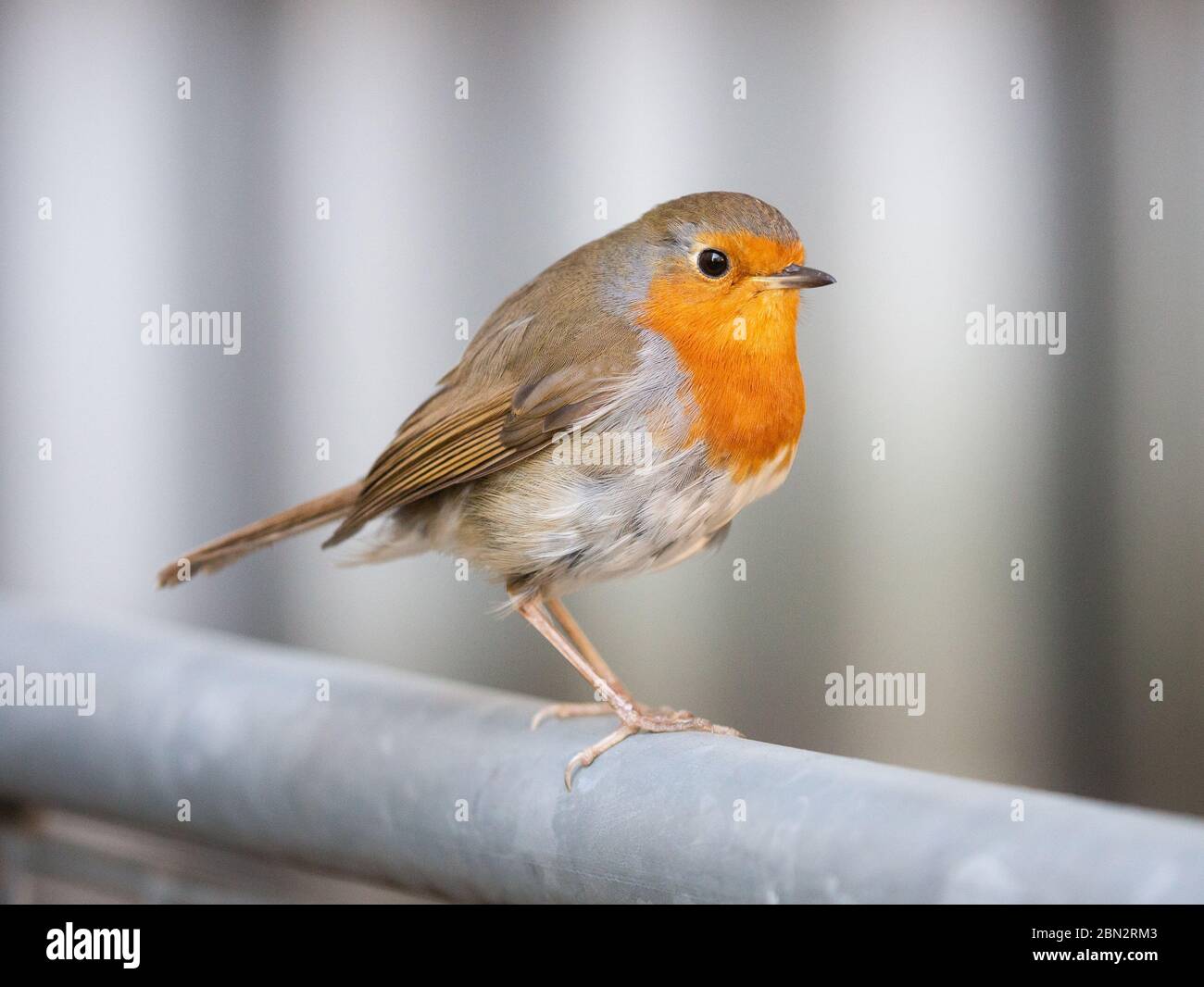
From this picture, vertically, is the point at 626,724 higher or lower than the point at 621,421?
lower

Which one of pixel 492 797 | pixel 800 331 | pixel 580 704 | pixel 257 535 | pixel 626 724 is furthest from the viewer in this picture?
pixel 800 331

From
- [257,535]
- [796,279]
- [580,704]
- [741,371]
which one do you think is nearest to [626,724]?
[580,704]

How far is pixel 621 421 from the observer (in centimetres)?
192

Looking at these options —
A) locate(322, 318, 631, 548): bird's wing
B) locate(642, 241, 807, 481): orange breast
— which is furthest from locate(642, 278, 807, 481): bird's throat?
locate(322, 318, 631, 548): bird's wing

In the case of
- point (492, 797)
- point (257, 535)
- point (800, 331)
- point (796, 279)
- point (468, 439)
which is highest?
point (800, 331)

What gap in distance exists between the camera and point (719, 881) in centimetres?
112

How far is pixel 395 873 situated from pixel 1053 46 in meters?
3.21

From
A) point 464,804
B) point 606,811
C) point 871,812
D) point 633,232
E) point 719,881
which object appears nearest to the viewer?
point 871,812

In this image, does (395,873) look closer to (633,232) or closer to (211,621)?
(633,232)

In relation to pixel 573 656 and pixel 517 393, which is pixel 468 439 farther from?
pixel 573 656

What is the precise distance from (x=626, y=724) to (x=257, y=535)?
2.77 feet

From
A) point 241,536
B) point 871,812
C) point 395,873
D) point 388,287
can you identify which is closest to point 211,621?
point 388,287

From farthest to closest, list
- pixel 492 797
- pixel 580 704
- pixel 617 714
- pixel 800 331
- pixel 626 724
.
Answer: pixel 800 331 < pixel 580 704 < pixel 617 714 < pixel 626 724 < pixel 492 797

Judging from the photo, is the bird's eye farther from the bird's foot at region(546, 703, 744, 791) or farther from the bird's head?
the bird's foot at region(546, 703, 744, 791)
